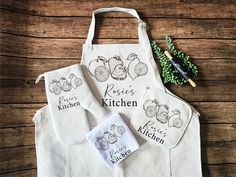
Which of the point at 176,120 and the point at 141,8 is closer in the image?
the point at 176,120

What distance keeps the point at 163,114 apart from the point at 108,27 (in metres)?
0.42

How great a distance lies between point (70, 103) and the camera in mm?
1113

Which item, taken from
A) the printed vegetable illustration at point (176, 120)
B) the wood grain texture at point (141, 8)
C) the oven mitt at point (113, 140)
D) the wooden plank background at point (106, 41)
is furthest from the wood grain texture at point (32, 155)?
the wood grain texture at point (141, 8)

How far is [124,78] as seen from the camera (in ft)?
3.77

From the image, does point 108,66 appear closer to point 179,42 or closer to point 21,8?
point 179,42

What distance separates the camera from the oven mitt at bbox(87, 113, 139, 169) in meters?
1.08

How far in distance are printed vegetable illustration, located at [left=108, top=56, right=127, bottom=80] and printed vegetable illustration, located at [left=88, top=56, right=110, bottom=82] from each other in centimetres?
2

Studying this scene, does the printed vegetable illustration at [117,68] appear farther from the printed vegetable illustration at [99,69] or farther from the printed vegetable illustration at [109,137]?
the printed vegetable illustration at [109,137]

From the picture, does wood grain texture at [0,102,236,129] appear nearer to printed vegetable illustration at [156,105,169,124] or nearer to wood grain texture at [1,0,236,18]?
printed vegetable illustration at [156,105,169,124]

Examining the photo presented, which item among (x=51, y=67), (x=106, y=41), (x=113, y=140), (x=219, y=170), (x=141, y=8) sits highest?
(x=141, y=8)

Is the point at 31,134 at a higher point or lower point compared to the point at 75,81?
lower

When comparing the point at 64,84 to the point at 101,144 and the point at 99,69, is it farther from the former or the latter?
the point at 101,144

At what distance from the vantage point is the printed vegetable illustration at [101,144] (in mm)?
1083

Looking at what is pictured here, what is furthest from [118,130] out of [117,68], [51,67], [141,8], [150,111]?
[141,8]
